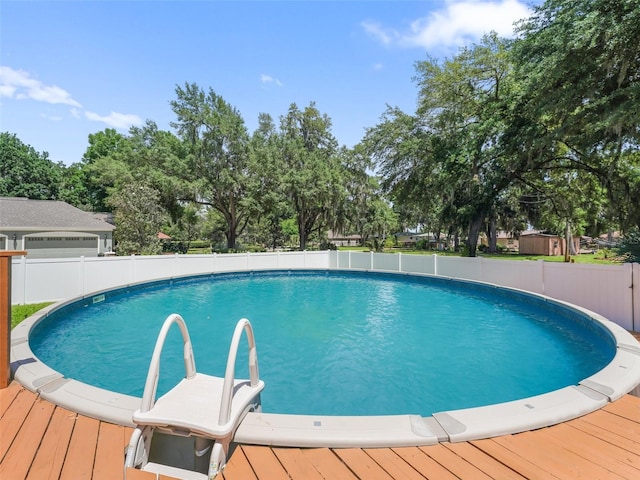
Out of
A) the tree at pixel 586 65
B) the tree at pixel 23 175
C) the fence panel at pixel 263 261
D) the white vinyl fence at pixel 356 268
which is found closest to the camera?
the white vinyl fence at pixel 356 268

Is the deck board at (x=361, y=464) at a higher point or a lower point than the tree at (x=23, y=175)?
lower

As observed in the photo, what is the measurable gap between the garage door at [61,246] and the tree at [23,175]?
2027 cm

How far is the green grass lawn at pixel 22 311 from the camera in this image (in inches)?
256

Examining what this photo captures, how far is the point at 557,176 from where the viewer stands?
701 inches

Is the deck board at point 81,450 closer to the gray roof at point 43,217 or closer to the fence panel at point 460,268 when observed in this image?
the fence panel at point 460,268

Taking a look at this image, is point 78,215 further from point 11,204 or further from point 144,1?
point 144,1

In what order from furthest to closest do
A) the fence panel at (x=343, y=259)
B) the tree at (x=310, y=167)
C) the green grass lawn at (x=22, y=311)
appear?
the tree at (x=310, y=167) → the fence panel at (x=343, y=259) → the green grass lawn at (x=22, y=311)

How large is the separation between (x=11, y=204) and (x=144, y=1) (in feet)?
58.0

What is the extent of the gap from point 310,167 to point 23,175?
3175 cm

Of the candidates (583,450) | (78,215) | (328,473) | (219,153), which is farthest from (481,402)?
(78,215)

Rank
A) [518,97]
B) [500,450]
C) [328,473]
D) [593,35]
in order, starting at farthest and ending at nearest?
[518,97], [593,35], [500,450], [328,473]

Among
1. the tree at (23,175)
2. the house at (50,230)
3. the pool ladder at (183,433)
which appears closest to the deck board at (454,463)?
the pool ladder at (183,433)

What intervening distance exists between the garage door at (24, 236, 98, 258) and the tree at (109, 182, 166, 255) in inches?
152

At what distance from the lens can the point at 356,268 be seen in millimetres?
15781
